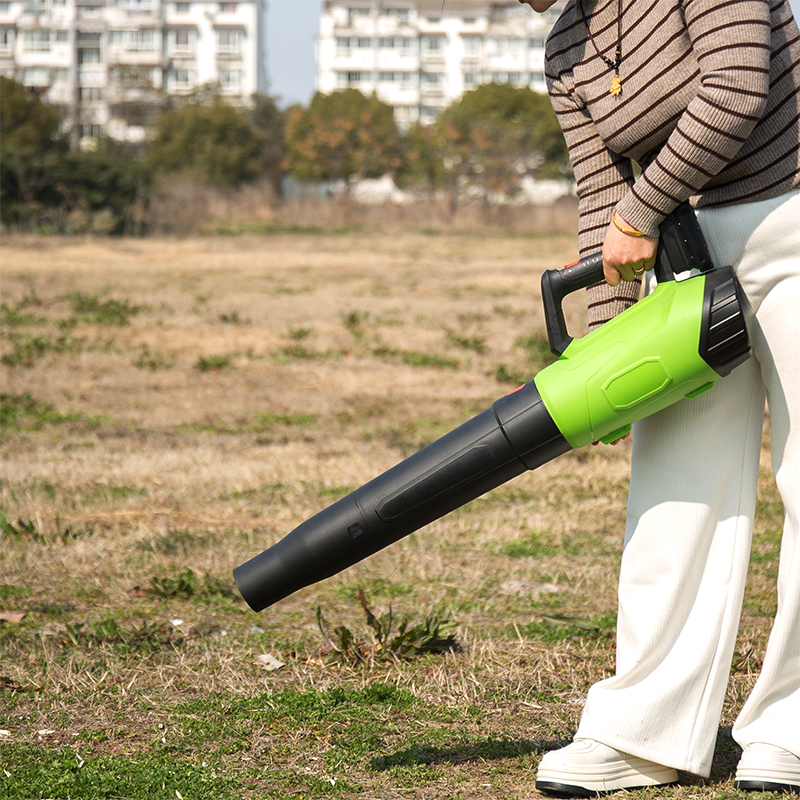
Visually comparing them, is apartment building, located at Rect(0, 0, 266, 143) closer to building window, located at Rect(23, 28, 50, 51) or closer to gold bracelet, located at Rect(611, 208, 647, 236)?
building window, located at Rect(23, 28, 50, 51)

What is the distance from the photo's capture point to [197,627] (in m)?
3.27

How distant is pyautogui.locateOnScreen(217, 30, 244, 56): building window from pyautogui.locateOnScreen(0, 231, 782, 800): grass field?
257ft

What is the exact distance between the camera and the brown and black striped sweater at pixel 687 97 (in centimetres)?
182

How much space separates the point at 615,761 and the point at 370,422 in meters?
4.66

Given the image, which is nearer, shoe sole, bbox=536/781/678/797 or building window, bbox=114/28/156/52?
shoe sole, bbox=536/781/678/797

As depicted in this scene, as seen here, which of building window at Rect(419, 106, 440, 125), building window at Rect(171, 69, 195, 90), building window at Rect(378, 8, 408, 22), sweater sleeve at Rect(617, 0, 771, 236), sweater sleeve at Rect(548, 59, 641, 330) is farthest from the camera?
building window at Rect(171, 69, 195, 90)

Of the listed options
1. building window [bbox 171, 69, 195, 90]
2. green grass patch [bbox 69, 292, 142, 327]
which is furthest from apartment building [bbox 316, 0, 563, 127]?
green grass patch [bbox 69, 292, 142, 327]

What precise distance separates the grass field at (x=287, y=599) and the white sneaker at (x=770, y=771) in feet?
0.22

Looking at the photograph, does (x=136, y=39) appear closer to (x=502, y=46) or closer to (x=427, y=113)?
(x=427, y=113)

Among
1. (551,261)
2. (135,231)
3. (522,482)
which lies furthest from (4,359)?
(135,231)

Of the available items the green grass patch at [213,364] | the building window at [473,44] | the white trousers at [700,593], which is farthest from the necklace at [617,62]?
the building window at [473,44]

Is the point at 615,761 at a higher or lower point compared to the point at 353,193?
lower

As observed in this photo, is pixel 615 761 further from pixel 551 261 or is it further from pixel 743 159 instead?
pixel 551 261

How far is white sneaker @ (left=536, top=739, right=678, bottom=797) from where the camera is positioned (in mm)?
2098
